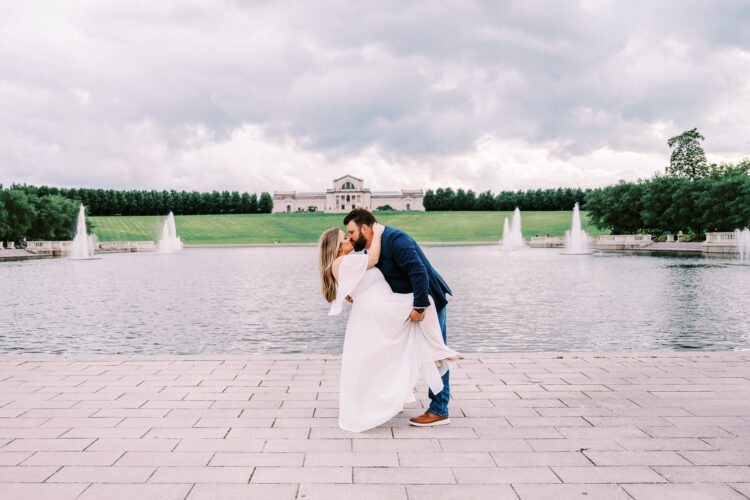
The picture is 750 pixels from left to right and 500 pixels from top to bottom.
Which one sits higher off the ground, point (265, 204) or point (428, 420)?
point (265, 204)

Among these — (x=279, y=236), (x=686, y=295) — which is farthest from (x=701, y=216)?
(x=279, y=236)

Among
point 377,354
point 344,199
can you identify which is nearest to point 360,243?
point 377,354

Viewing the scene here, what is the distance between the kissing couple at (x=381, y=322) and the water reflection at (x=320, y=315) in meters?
5.09

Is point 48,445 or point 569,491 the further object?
point 48,445

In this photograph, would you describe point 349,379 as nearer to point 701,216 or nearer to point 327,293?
point 327,293

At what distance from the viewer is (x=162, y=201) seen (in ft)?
473

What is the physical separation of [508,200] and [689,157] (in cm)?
7468

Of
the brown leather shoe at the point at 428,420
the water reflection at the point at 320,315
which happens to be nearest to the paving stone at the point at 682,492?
the brown leather shoe at the point at 428,420

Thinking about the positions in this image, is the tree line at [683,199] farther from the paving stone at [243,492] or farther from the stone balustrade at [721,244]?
the paving stone at [243,492]

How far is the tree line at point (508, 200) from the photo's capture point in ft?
499

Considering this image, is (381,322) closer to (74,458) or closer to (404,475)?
(404,475)

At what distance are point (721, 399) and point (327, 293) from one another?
4438 millimetres

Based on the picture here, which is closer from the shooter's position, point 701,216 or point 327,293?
point 327,293

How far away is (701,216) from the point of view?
2271 inches
